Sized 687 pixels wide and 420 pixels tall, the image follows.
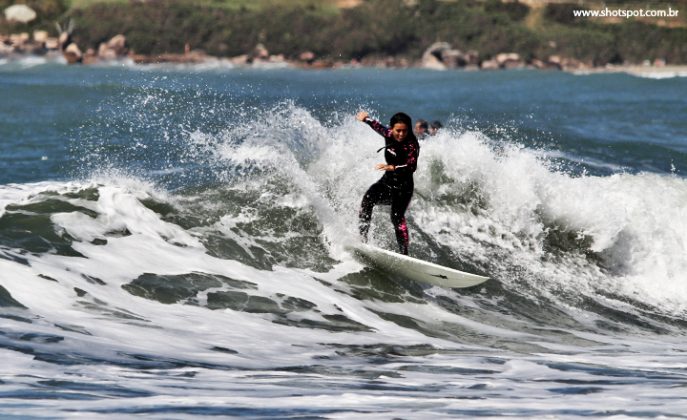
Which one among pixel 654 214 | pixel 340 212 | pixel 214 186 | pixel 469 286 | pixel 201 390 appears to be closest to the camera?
pixel 201 390

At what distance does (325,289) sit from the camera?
1102 centimetres

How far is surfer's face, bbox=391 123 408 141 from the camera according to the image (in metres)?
10.9

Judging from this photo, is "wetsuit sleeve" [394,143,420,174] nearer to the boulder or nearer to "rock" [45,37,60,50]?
"rock" [45,37,60,50]

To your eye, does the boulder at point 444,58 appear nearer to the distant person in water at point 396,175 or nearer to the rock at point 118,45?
the rock at point 118,45

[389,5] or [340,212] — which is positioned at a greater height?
[389,5]

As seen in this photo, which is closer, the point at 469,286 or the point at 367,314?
the point at 367,314

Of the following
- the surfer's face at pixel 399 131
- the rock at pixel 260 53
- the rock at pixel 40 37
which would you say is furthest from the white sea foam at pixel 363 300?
the rock at pixel 260 53

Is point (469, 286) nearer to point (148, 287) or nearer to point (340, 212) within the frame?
point (340, 212)

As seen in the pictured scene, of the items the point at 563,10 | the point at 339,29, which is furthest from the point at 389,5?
the point at 563,10

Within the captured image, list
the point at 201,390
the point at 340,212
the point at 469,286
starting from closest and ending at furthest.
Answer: the point at 201,390, the point at 469,286, the point at 340,212

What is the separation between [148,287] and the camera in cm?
995

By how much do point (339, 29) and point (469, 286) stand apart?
93.4 m

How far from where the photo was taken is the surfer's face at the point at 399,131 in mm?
10875

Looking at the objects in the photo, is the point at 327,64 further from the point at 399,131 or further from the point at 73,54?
the point at 399,131
